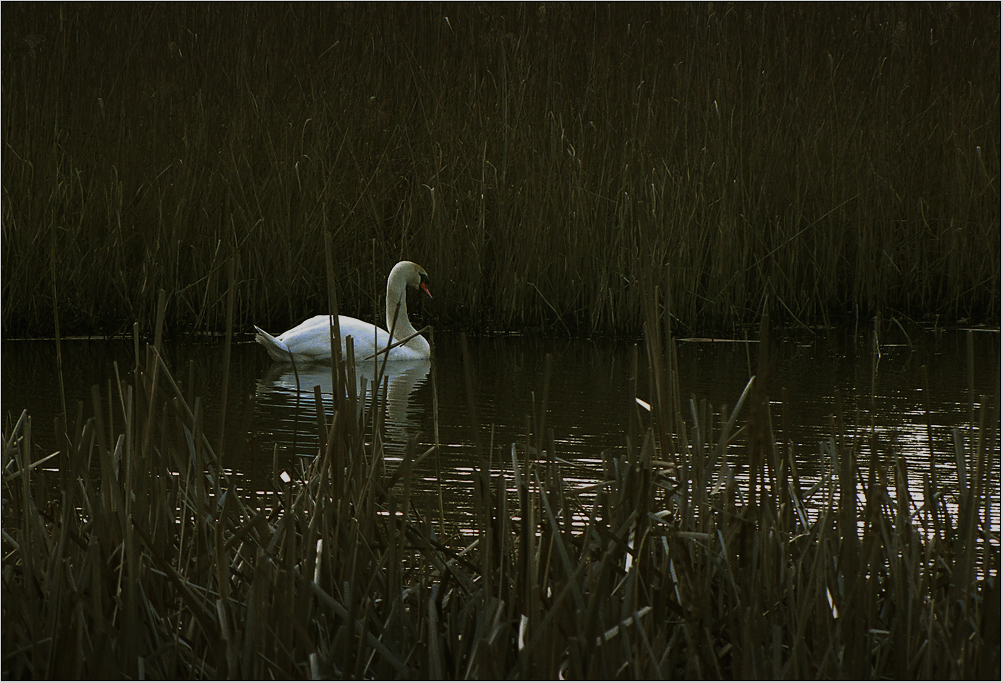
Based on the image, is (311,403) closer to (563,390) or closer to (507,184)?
(563,390)

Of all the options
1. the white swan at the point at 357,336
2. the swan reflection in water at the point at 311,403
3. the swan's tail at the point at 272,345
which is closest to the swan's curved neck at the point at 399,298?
the white swan at the point at 357,336

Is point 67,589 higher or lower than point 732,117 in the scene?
lower

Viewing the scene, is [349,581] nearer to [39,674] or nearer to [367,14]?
[39,674]

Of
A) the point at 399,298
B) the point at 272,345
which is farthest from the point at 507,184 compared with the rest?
the point at 272,345

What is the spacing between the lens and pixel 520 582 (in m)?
1.90

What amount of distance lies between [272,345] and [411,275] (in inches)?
35.8

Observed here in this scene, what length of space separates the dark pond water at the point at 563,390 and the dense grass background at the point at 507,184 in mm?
295

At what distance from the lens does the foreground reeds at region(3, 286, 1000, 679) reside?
1734 millimetres

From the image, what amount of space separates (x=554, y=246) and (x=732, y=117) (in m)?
1.22

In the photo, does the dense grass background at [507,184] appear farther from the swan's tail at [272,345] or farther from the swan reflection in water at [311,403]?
the swan reflection in water at [311,403]

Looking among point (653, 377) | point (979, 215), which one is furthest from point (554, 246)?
point (653, 377)

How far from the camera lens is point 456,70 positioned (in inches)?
352

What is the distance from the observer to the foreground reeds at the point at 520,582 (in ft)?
5.69

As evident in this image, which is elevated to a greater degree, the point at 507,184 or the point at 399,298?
the point at 507,184
